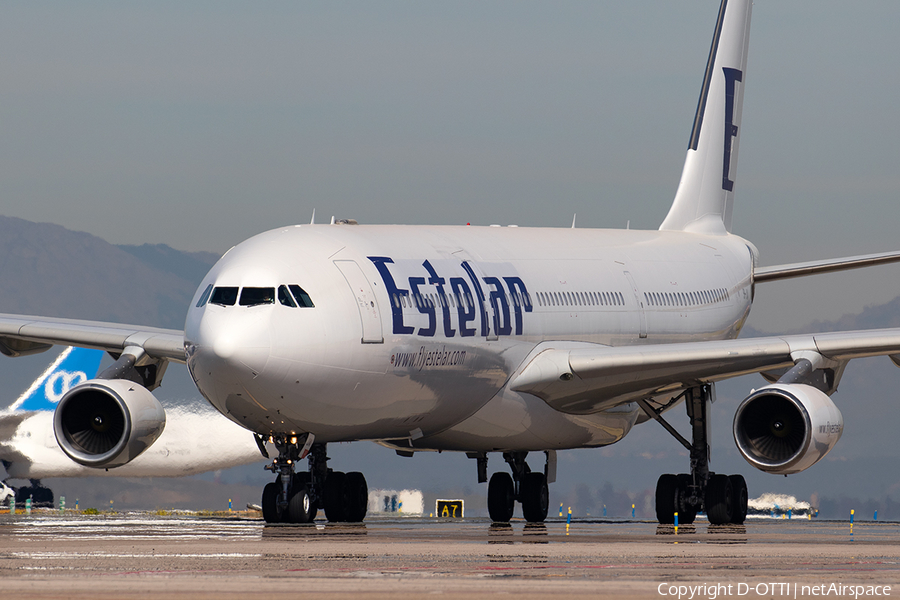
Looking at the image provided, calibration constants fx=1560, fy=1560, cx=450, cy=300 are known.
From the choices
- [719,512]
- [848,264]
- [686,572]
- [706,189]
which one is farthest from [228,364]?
[706,189]

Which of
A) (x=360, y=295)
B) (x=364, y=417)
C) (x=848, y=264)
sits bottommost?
(x=364, y=417)

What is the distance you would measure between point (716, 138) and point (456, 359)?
14.2 metres

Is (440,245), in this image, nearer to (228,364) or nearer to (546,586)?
(228,364)

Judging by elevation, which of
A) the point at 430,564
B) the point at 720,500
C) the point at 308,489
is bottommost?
the point at 430,564

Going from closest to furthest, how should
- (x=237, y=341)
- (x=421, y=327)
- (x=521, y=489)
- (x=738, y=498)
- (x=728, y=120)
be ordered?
(x=237, y=341), (x=421, y=327), (x=738, y=498), (x=521, y=489), (x=728, y=120)

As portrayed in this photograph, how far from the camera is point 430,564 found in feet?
41.1

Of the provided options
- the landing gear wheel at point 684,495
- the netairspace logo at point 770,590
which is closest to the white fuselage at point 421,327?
the landing gear wheel at point 684,495

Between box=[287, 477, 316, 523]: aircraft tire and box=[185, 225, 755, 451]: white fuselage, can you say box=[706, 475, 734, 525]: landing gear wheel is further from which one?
box=[287, 477, 316, 523]: aircraft tire

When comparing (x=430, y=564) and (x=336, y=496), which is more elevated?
(x=336, y=496)

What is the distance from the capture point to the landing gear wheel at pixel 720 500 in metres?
23.4

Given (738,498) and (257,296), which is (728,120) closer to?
(738,498)

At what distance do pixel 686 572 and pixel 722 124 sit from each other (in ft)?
72.0

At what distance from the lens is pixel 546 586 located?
1048 cm

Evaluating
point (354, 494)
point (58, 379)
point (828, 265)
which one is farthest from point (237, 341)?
point (58, 379)
